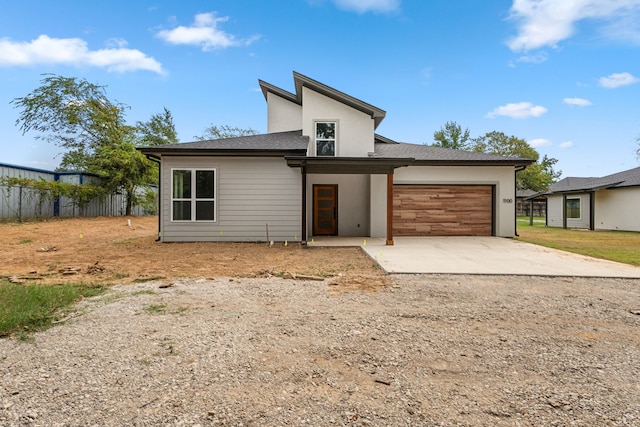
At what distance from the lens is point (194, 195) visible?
10.4 metres

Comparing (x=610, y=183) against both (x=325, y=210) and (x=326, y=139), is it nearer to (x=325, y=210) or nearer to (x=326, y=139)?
(x=325, y=210)

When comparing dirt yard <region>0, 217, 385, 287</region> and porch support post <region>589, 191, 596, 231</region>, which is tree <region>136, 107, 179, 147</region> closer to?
dirt yard <region>0, 217, 385, 287</region>

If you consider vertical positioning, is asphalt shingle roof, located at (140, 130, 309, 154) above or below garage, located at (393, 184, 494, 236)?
above

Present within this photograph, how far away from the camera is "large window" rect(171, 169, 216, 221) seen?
1035cm

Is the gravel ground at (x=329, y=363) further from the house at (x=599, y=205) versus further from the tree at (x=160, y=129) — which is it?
the tree at (x=160, y=129)

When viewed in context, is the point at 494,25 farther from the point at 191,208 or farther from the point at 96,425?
the point at 96,425

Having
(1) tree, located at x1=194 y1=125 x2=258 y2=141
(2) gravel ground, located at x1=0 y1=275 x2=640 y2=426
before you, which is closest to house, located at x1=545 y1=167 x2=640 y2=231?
(2) gravel ground, located at x1=0 y1=275 x2=640 y2=426

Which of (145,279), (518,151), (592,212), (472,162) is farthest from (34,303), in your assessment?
(518,151)

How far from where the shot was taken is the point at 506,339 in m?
3.09

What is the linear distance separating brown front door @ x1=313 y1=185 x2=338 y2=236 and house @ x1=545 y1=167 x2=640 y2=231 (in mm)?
15564

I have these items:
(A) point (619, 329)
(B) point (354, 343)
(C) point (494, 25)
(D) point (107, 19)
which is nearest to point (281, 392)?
(B) point (354, 343)

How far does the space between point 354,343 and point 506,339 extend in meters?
1.51

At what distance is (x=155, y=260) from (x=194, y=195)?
347 cm

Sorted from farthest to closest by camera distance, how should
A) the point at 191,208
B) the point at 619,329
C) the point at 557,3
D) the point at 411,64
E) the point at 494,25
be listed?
the point at 411,64 < the point at 494,25 < the point at 557,3 < the point at 191,208 < the point at 619,329
